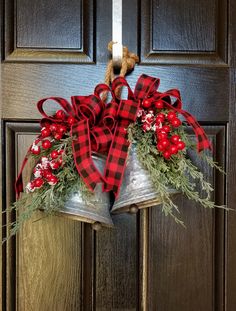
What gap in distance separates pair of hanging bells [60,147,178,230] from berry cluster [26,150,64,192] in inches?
2.1

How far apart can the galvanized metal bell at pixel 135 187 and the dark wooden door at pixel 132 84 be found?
237mm

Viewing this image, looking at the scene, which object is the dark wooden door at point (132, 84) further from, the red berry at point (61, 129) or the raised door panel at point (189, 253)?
the red berry at point (61, 129)

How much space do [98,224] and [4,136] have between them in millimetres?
338

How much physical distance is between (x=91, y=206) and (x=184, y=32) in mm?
460

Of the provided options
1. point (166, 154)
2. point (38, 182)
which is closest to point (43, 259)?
point (38, 182)

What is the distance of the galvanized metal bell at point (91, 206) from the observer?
0.66 m

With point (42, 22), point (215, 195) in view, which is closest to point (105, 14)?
point (42, 22)

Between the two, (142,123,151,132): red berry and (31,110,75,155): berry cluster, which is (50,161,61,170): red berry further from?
(142,123,151,132): red berry

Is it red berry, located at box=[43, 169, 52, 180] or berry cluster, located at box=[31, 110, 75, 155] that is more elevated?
berry cluster, located at box=[31, 110, 75, 155]

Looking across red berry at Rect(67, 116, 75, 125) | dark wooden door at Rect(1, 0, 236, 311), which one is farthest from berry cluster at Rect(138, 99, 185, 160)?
dark wooden door at Rect(1, 0, 236, 311)

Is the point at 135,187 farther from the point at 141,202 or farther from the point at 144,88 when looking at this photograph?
the point at 144,88

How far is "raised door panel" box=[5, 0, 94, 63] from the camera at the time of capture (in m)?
0.89

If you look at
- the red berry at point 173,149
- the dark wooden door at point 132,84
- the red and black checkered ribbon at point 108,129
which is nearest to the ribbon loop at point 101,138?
the red and black checkered ribbon at point 108,129

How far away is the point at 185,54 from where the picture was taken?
895mm
